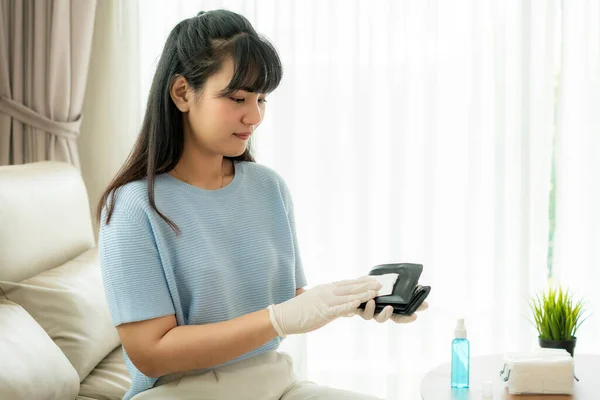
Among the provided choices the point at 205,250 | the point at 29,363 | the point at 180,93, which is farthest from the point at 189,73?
the point at 29,363

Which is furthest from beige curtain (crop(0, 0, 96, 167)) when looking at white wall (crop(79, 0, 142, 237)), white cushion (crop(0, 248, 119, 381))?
white cushion (crop(0, 248, 119, 381))

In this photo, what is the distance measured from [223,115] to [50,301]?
0.79 meters

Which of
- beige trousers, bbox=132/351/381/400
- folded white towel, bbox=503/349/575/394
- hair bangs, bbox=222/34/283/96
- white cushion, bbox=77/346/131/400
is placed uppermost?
hair bangs, bbox=222/34/283/96

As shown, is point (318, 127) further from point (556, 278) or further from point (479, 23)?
point (556, 278)

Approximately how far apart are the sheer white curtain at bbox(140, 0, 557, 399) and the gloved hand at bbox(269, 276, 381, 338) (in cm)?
156

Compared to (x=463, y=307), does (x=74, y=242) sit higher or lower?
higher

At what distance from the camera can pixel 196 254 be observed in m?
1.47

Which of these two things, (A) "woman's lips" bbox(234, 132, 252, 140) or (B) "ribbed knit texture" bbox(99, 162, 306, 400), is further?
(A) "woman's lips" bbox(234, 132, 252, 140)

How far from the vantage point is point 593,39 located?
9.77 feet

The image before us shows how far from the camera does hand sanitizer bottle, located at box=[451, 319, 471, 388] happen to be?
1.86 meters

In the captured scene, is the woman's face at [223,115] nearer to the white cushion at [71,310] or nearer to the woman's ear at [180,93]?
the woman's ear at [180,93]

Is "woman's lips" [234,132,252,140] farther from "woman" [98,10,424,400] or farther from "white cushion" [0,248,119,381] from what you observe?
"white cushion" [0,248,119,381]

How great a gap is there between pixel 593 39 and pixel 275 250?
75.9 inches

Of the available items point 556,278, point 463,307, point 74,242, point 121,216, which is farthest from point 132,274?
point 556,278
